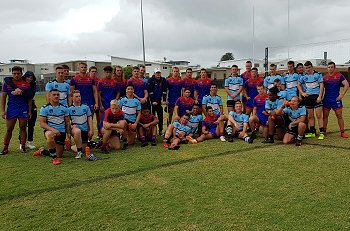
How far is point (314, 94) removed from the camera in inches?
282

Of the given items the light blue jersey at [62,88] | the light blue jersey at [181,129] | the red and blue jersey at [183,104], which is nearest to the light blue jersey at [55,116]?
the light blue jersey at [62,88]

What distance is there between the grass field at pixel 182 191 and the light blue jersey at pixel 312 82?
1.75 meters

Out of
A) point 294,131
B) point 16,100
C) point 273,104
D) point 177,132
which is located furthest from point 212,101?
point 16,100

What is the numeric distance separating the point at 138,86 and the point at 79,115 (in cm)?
192

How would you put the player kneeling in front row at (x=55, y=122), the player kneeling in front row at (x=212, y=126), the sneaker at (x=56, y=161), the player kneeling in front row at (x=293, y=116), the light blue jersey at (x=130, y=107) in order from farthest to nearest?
the player kneeling in front row at (x=212, y=126)
the light blue jersey at (x=130, y=107)
the player kneeling in front row at (x=293, y=116)
the player kneeling in front row at (x=55, y=122)
the sneaker at (x=56, y=161)

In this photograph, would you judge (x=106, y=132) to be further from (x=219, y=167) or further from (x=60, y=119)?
(x=219, y=167)

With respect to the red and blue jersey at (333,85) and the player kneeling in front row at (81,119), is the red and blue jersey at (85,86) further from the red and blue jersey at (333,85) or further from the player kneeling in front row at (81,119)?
the red and blue jersey at (333,85)

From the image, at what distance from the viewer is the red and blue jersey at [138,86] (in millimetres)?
7422

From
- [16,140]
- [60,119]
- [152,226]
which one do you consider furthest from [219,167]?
[16,140]

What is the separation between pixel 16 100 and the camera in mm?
6051

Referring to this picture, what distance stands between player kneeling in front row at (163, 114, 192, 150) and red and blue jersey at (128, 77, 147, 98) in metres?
1.17

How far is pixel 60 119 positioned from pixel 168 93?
315 cm

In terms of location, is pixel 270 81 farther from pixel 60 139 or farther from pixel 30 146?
pixel 30 146

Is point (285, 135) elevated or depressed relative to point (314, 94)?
Answer: depressed
